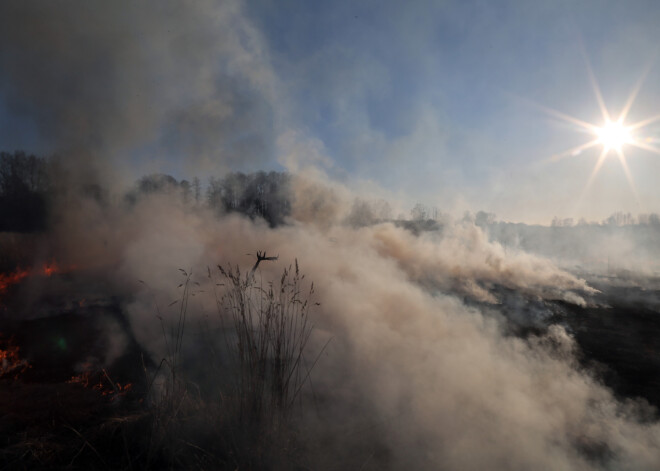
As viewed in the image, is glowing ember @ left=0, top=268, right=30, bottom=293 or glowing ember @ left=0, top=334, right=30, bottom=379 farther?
glowing ember @ left=0, top=268, right=30, bottom=293

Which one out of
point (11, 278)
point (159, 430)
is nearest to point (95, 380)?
point (159, 430)

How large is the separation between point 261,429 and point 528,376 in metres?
3.98

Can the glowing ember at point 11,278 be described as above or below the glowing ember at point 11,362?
above

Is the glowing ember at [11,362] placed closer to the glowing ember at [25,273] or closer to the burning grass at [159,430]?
the burning grass at [159,430]

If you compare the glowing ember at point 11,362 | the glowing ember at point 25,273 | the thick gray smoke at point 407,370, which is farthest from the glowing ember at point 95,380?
the glowing ember at point 25,273

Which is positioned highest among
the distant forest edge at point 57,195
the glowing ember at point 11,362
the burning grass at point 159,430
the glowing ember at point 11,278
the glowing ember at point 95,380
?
the distant forest edge at point 57,195

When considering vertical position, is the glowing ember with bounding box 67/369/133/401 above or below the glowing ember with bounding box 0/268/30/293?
below

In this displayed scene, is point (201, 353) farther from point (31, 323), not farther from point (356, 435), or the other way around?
point (31, 323)

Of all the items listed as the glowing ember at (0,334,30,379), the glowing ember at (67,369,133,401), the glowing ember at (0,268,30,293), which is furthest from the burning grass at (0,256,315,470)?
the glowing ember at (0,268,30,293)

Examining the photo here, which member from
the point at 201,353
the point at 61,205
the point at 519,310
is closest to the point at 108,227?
the point at 61,205

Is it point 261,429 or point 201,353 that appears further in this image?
point 201,353

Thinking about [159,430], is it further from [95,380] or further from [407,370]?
[95,380]

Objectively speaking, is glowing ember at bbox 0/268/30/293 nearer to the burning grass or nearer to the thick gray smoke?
the thick gray smoke

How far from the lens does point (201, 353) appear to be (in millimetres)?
4672
